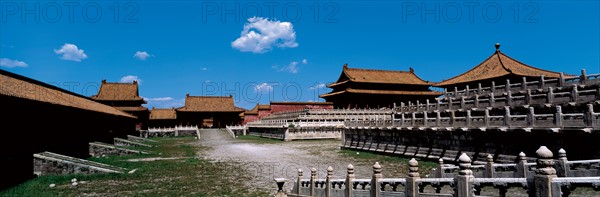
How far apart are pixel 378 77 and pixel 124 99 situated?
40837 mm

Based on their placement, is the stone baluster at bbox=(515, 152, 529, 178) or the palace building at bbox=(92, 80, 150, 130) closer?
the stone baluster at bbox=(515, 152, 529, 178)

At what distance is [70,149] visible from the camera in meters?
23.8

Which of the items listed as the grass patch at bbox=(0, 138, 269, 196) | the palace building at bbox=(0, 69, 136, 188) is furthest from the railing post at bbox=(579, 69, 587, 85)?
the palace building at bbox=(0, 69, 136, 188)

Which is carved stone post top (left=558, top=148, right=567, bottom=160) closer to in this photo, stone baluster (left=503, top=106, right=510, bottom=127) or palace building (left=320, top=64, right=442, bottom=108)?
stone baluster (left=503, top=106, right=510, bottom=127)

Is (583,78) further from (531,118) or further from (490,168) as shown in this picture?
(490,168)

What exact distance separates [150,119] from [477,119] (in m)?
60.4

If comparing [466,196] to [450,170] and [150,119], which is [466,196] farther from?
[150,119]

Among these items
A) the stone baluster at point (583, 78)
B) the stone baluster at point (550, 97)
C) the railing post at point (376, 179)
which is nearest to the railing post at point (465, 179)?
the railing post at point (376, 179)

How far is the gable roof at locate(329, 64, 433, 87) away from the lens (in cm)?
5617

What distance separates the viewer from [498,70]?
32.3 meters

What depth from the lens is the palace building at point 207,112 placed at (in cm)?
6719

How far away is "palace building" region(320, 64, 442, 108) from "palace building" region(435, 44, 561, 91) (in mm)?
18360

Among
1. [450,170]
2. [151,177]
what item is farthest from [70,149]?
[450,170]

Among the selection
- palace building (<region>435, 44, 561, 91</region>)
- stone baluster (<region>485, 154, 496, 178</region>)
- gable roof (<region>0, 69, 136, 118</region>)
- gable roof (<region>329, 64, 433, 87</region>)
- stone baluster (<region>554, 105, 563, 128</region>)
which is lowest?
stone baluster (<region>485, 154, 496, 178</region>)
